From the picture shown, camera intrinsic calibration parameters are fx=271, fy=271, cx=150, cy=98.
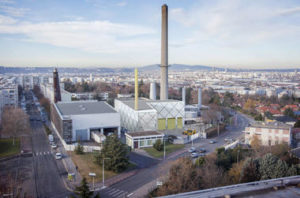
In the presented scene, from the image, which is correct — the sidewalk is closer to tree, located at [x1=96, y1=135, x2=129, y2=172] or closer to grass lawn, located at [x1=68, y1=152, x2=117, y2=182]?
grass lawn, located at [x1=68, y1=152, x2=117, y2=182]

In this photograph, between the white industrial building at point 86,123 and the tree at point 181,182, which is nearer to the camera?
the tree at point 181,182

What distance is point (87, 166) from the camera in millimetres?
15953

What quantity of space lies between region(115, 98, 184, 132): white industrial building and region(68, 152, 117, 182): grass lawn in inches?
288

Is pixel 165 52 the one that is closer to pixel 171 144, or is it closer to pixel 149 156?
pixel 171 144

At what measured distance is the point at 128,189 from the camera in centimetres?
1287

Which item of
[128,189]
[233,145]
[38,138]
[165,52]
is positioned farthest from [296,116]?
[38,138]

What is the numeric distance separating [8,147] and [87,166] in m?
7.84

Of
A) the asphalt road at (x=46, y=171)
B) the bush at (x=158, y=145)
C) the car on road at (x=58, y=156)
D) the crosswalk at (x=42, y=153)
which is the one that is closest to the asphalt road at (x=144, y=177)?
the bush at (x=158, y=145)

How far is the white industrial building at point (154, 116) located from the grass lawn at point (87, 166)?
732 cm

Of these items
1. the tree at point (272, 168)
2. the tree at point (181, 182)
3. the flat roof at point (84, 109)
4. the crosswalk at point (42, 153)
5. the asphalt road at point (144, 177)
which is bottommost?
the asphalt road at point (144, 177)

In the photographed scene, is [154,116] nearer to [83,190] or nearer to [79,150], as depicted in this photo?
[79,150]

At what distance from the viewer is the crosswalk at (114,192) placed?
1221cm

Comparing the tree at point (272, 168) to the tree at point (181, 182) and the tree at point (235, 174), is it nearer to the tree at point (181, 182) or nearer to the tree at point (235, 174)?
the tree at point (235, 174)

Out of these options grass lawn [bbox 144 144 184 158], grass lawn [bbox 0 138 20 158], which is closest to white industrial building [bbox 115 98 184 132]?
grass lawn [bbox 144 144 184 158]
